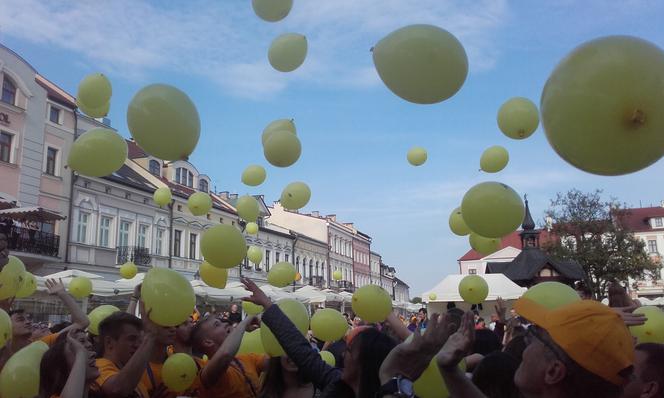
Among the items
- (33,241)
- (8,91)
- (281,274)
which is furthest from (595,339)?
(8,91)

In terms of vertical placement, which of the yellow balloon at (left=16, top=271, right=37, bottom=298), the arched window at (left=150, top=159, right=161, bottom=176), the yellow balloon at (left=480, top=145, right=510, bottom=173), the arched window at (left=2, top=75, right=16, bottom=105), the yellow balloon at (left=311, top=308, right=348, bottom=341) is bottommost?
the yellow balloon at (left=311, top=308, right=348, bottom=341)

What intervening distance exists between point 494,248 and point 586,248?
3141 centimetres

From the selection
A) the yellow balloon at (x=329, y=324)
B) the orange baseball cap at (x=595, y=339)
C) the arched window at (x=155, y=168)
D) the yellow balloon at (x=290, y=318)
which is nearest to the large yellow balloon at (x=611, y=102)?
the orange baseball cap at (x=595, y=339)

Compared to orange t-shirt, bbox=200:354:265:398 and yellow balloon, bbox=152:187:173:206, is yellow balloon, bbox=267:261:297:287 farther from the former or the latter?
yellow balloon, bbox=152:187:173:206

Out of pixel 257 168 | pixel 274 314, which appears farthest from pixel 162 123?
pixel 257 168

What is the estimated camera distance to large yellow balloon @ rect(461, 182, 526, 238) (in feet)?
11.6

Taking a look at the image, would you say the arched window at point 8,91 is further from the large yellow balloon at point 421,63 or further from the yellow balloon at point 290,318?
the large yellow balloon at point 421,63

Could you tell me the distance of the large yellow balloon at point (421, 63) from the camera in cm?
311

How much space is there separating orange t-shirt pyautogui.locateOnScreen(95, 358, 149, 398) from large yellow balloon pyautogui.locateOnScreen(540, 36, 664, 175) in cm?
247

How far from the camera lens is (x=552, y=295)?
3180mm

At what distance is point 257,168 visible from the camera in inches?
262

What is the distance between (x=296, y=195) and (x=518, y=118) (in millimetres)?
2778

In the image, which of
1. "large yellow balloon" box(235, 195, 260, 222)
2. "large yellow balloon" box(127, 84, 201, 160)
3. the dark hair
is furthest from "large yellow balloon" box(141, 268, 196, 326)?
"large yellow balloon" box(235, 195, 260, 222)

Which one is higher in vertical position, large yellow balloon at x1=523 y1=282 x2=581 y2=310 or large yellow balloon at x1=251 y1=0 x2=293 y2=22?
large yellow balloon at x1=251 y1=0 x2=293 y2=22
